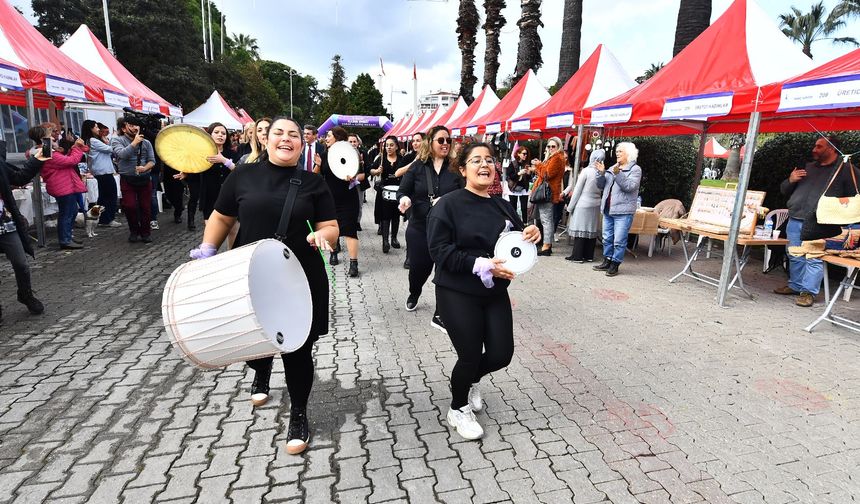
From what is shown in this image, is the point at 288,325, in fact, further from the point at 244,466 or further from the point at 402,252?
the point at 402,252

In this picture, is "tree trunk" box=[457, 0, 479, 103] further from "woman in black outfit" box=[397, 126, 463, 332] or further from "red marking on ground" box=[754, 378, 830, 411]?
"red marking on ground" box=[754, 378, 830, 411]

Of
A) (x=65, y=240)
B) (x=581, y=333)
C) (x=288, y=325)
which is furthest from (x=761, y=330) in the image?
(x=65, y=240)

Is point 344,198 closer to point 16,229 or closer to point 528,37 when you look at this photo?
point 16,229

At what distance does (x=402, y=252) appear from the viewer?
8.59 meters

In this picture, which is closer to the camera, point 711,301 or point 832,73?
point 832,73

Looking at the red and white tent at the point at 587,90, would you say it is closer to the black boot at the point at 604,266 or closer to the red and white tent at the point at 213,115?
the black boot at the point at 604,266

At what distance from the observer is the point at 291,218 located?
263 centimetres

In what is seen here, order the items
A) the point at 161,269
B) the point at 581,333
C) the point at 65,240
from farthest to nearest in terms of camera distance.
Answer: the point at 65,240, the point at 161,269, the point at 581,333

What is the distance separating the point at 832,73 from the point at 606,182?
3.13 m

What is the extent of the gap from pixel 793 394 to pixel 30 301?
23.1ft

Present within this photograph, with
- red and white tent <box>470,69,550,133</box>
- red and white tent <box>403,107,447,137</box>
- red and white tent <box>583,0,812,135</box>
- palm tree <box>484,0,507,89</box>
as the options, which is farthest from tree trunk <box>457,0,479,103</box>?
red and white tent <box>583,0,812,135</box>

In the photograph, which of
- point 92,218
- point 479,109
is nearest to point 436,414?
point 92,218

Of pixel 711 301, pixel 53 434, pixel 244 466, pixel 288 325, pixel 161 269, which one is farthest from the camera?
pixel 161 269

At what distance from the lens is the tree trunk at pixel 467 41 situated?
2550cm
